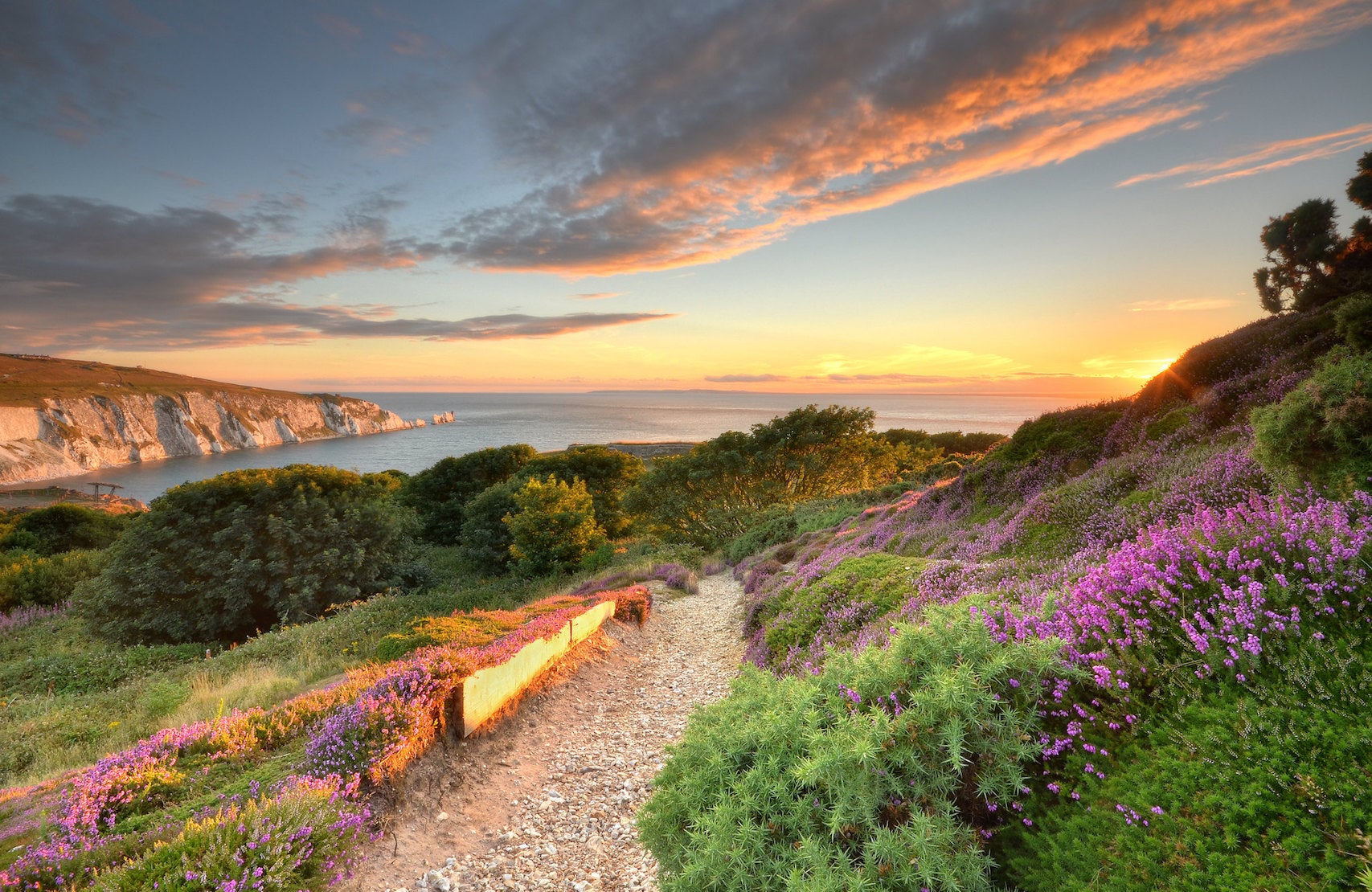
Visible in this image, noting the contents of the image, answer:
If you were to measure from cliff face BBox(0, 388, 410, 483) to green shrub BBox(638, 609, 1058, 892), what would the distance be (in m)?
119

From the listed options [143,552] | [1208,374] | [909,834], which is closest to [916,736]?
[909,834]

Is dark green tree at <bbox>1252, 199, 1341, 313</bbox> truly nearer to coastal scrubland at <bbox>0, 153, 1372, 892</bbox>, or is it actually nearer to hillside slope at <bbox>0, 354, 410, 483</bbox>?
coastal scrubland at <bbox>0, 153, 1372, 892</bbox>

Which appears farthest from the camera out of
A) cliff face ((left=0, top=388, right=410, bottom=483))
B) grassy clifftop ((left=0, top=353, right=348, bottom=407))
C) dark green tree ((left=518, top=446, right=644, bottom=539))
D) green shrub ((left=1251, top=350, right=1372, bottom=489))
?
grassy clifftop ((left=0, top=353, right=348, bottom=407))

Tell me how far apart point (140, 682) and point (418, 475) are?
3057 cm

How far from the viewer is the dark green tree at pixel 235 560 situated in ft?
55.6

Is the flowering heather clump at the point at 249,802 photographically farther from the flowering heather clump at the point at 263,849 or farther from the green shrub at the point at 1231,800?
the green shrub at the point at 1231,800

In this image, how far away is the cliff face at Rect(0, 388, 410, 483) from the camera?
255 feet

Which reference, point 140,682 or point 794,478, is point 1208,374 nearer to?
point 794,478

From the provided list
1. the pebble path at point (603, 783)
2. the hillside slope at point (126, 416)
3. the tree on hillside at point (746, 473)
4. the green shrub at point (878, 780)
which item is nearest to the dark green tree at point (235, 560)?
the tree on hillside at point (746, 473)

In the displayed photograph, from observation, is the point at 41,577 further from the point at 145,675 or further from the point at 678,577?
the point at 678,577

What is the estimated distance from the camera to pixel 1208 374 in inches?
364

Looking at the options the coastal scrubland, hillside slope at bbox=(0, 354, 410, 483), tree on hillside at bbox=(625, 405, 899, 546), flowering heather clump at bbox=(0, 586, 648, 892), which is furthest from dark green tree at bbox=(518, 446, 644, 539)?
hillside slope at bbox=(0, 354, 410, 483)

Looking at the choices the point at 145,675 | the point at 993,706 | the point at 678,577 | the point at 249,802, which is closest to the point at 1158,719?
the point at 993,706

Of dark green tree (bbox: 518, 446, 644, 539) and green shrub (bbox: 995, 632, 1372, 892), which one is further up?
green shrub (bbox: 995, 632, 1372, 892)
